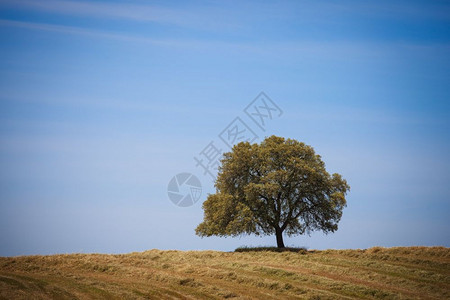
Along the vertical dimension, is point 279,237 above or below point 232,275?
above

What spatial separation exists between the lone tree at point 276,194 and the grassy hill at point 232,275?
16.9ft

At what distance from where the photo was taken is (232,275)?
34.2 m

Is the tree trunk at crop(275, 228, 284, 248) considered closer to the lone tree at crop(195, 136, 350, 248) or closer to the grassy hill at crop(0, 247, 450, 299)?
the lone tree at crop(195, 136, 350, 248)

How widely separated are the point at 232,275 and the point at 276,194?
15.6 m

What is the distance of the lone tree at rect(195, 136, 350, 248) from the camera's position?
47.4 metres

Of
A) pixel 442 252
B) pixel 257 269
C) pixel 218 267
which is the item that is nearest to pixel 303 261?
pixel 257 269

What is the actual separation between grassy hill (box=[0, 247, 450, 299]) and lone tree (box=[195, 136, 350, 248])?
515cm

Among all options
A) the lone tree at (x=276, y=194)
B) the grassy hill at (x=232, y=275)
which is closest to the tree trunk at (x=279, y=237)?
the lone tree at (x=276, y=194)

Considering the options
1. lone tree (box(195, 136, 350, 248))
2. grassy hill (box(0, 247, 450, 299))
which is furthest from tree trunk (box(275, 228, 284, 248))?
grassy hill (box(0, 247, 450, 299))

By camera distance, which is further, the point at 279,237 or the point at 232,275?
the point at 279,237

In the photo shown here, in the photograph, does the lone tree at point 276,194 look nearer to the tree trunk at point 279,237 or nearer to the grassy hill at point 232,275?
the tree trunk at point 279,237

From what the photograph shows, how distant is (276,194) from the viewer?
48.2 meters

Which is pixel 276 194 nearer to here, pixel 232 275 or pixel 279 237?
pixel 279 237

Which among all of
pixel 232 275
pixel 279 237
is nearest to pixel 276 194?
pixel 279 237
